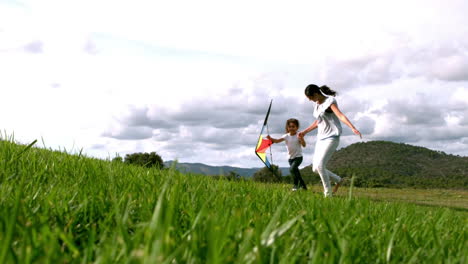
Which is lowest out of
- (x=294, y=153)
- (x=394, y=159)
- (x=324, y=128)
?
(x=294, y=153)

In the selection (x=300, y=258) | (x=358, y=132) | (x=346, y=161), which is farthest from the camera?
(x=346, y=161)

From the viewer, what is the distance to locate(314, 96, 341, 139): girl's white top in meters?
10.7

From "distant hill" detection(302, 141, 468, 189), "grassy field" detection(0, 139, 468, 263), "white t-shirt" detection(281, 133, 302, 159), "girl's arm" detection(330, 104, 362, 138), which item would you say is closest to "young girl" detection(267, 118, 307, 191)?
"white t-shirt" detection(281, 133, 302, 159)

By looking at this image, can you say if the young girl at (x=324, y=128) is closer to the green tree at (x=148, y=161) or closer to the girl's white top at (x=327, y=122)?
the girl's white top at (x=327, y=122)

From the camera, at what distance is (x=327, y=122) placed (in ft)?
35.5

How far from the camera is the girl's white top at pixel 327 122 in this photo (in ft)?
35.2

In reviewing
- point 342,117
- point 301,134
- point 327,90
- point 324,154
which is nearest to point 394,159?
point 301,134

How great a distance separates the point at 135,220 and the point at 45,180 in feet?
6.51

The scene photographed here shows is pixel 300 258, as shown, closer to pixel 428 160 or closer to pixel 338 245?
pixel 338 245

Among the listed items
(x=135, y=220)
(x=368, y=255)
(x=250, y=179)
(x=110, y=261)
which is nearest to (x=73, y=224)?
(x=135, y=220)

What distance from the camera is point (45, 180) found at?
13.6 ft

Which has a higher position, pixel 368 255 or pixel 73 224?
pixel 73 224

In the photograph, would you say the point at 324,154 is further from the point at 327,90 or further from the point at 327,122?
the point at 327,90

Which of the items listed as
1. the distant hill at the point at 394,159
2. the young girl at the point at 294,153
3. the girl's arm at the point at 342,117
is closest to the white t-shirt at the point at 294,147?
the young girl at the point at 294,153
